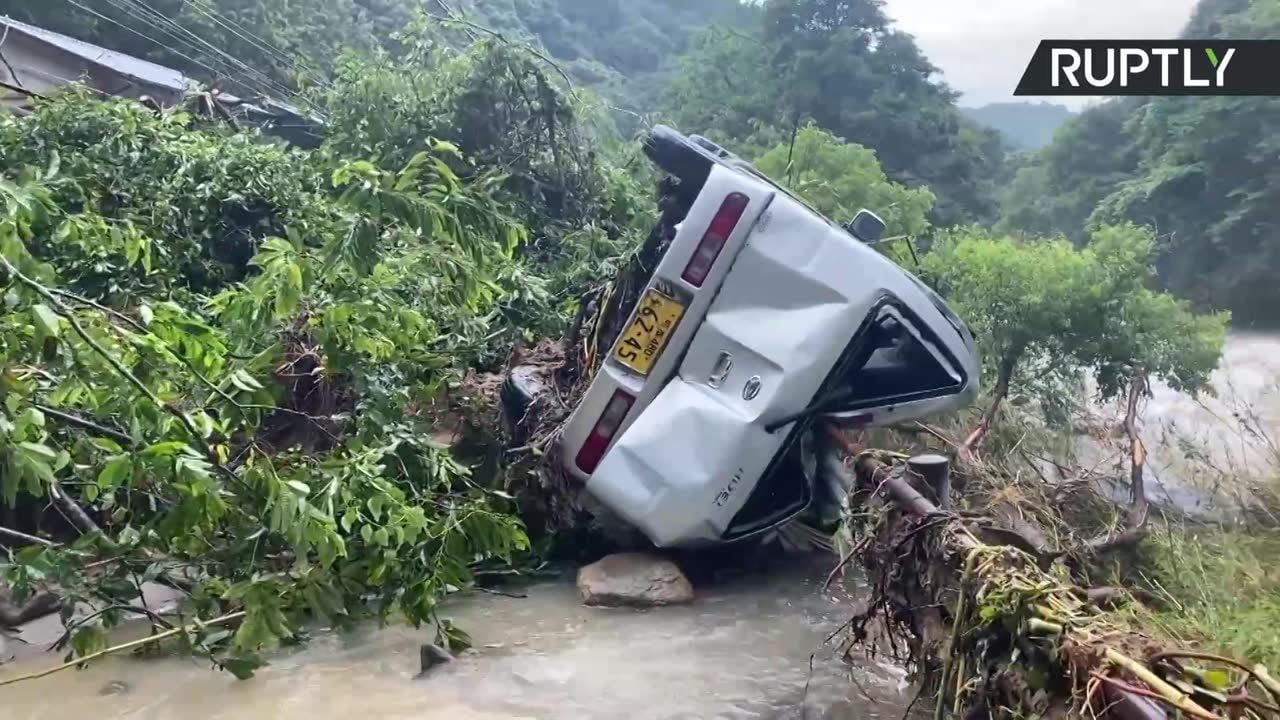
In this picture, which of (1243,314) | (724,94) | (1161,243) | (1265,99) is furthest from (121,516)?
(724,94)

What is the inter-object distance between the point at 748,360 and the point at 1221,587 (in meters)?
2.14

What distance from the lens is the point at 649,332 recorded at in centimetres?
493

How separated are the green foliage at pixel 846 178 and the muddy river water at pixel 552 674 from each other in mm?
5650

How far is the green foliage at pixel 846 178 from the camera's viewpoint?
10516 millimetres

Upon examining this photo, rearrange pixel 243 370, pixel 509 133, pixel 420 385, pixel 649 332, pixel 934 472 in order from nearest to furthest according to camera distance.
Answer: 1. pixel 934 472
2. pixel 243 370
3. pixel 649 332
4. pixel 420 385
5. pixel 509 133

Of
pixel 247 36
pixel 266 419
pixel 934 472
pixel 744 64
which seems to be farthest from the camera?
pixel 744 64

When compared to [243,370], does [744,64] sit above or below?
above

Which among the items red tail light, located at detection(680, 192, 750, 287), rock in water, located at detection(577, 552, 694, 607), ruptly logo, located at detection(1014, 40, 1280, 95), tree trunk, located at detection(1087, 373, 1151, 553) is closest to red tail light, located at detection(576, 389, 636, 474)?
rock in water, located at detection(577, 552, 694, 607)

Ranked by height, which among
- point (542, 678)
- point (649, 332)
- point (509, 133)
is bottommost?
point (542, 678)

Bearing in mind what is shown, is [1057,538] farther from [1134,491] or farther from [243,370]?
[243,370]

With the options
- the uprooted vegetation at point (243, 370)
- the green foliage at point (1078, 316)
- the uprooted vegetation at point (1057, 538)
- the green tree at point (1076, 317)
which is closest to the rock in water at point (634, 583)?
the uprooted vegetation at point (243, 370)

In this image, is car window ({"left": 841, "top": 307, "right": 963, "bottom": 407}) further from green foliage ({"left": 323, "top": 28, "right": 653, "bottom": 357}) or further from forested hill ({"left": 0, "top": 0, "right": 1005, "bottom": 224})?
forested hill ({"left": 0, "top": 0, "right": 1005, "bottom": 224})

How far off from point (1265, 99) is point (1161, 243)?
167 cm

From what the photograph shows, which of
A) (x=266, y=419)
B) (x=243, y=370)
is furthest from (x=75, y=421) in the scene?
(x=266, y=419)
